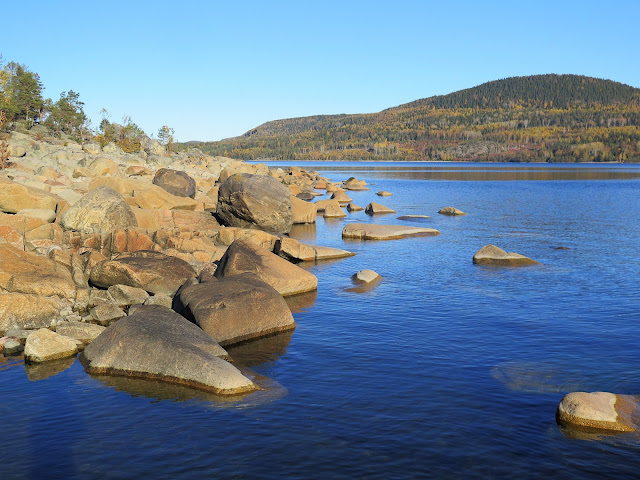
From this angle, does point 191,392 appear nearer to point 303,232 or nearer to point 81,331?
point 81,331

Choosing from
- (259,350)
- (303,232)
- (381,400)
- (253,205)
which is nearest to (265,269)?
(259,350)

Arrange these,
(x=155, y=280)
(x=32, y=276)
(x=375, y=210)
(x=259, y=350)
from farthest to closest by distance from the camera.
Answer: (x=375, y=210) → (x=155, y=280) → (x=32, y=276) → (x=259, y=350)

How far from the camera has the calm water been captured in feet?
32.3

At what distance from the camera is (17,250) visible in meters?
19.6

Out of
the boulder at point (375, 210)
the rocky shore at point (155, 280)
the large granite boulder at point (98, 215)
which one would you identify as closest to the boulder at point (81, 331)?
the rocky shore at point (155, 280)

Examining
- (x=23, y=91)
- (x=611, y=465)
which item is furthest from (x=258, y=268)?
(x=23, y=91)

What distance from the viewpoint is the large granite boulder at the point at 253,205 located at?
33.4m

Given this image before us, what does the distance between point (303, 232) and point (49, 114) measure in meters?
70.5

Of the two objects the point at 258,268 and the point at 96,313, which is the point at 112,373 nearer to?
the point at 96,313

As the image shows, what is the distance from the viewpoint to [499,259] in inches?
1107

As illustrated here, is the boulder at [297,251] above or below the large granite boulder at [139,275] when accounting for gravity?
below

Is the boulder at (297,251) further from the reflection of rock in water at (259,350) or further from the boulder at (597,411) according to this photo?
the boulder at (597,411)

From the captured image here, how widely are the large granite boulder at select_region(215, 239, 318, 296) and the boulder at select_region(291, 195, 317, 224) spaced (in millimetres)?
19145

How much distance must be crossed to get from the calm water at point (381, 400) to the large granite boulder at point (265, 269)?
72 centimetres
